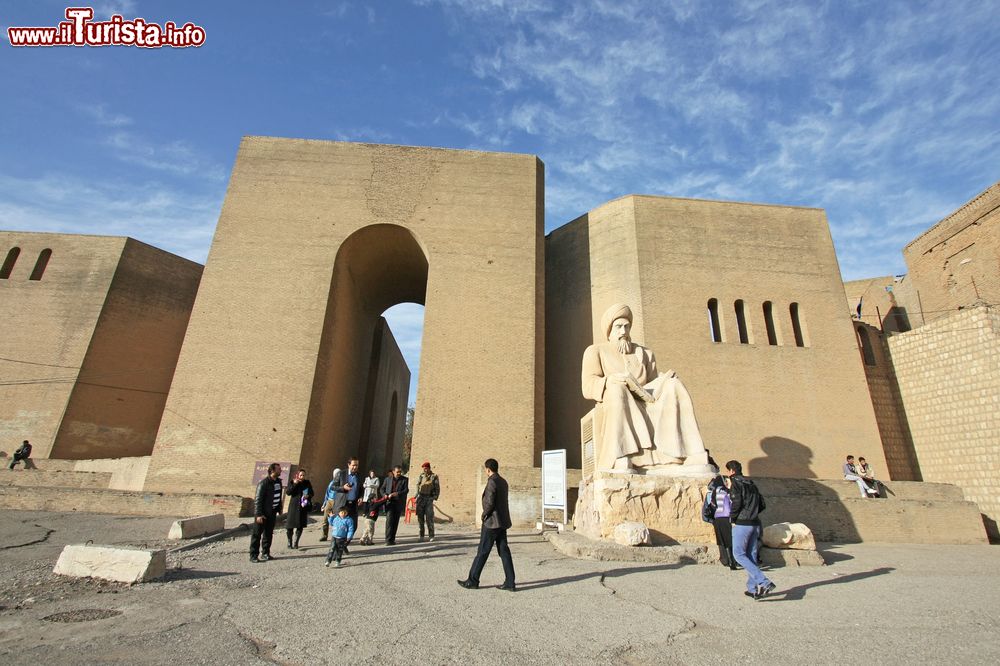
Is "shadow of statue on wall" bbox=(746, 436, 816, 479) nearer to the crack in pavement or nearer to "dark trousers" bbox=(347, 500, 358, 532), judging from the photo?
"dark trousers" bbox=(347, 500, 358, 532)

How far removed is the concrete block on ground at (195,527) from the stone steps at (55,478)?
23.2ft

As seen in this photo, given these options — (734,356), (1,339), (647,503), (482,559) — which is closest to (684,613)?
(482,559)

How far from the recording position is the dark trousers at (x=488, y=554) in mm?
3961

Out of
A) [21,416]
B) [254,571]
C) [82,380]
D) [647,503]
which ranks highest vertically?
[82,380]

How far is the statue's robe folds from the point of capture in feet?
20.4

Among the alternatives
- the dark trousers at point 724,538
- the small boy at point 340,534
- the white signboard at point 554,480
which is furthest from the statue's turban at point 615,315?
the small boy at point 340,534

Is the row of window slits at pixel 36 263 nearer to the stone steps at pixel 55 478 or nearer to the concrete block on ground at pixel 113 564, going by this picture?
the stone steps at pixel 55 478

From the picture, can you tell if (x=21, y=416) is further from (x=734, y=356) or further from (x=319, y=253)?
(x=734, y=356)

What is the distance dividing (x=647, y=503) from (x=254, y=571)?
13.8 feet

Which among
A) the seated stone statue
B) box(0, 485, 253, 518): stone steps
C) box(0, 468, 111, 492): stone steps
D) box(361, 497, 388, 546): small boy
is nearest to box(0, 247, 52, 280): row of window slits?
box(0, 468, 111, 492): stone steps

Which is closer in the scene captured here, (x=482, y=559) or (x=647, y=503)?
(x=482, y=559)

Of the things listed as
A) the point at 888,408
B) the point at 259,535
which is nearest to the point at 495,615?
the point at 259,535

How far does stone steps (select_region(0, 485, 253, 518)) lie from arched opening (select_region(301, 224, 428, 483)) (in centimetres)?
240

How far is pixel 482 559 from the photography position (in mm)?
4027
